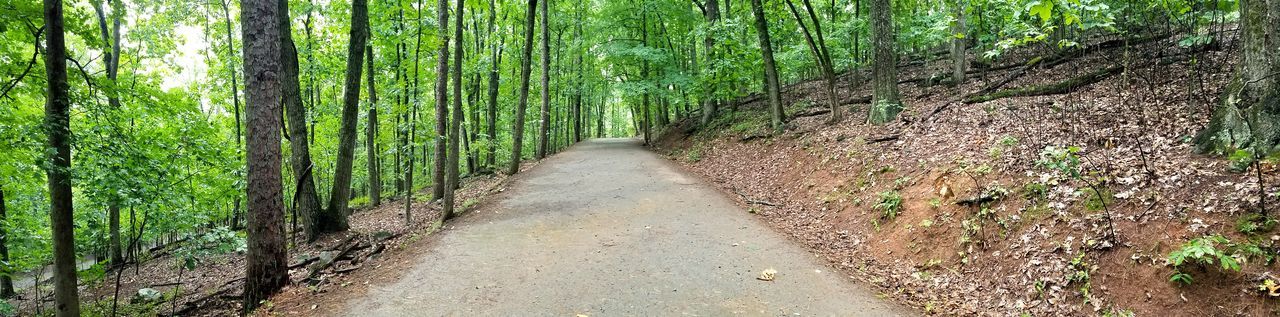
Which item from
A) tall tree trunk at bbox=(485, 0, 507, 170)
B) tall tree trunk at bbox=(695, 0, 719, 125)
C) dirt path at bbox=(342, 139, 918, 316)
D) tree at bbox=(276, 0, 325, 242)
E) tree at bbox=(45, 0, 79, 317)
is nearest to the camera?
dirt path at bbox=(342, 139, 918, 316)

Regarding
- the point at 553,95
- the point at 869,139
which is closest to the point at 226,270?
the point at 869,139

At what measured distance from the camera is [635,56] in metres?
21.2

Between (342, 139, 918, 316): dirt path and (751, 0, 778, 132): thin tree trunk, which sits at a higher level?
(751, 0, 778, 132): thin tree trunk

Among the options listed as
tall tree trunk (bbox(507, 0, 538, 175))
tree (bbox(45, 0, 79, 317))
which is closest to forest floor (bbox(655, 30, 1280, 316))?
tall tree trunk (bbox(507, 0, 538, 175))

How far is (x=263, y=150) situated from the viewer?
5871mm

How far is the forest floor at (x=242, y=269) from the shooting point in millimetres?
6840

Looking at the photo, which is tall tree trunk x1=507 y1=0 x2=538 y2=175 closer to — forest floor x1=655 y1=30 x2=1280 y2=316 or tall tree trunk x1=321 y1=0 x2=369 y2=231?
tall tree trunk x1=321 y1=0 x2=369 y2=231

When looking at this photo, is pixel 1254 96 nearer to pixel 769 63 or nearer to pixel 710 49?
pixel 769 63

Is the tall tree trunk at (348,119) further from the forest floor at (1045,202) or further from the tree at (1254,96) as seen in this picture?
the tree at (1254,96)

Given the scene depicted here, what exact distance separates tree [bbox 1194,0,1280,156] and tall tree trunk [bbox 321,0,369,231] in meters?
12.2

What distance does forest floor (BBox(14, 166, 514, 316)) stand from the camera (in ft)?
22.4

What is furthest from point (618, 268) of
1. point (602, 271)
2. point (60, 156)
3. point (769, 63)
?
point (769, 63)

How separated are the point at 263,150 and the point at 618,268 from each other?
14.2ft

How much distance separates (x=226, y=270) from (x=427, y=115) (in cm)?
1396
